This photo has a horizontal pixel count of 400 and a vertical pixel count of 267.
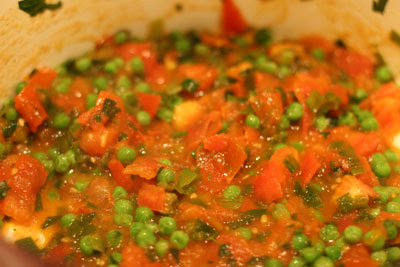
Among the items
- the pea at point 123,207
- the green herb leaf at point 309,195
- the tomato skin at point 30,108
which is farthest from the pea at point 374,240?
the tomato skin at point 30,108

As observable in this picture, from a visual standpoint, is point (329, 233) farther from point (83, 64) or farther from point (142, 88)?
point (83, 64)

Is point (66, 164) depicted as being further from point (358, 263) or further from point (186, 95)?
point (358, 263)

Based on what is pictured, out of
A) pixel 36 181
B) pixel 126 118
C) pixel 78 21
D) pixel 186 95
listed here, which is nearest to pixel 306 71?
pixel 186 95

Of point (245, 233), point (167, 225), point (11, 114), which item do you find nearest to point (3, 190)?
point (11, 114)

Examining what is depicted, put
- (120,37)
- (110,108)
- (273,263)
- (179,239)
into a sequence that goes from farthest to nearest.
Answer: (120,37) → (110,108) → (179,239) → (273,263)

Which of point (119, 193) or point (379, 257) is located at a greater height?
point (119, 193)

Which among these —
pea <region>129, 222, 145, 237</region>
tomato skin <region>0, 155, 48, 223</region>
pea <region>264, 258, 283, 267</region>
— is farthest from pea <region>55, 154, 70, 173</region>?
pea <region>264, 258, 283, 267</region>
